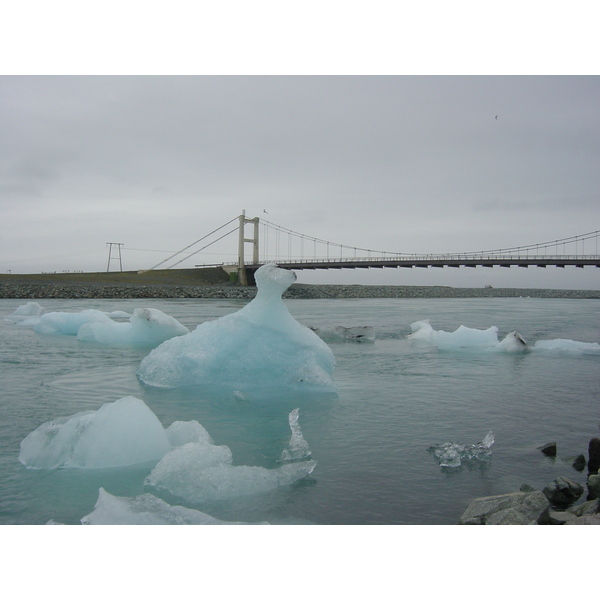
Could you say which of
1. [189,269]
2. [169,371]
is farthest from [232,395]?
[189,269]

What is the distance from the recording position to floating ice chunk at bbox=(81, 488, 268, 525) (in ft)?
7.00

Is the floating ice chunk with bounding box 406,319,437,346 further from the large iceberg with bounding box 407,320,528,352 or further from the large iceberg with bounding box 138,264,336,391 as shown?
the large iceberg with bounding box 138,264,336,391

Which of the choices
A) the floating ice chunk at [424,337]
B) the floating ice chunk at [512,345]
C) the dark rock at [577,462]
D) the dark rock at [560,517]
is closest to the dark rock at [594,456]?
the dark rock at [577,462]

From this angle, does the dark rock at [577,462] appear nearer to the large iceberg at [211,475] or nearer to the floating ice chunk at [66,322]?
the large iceberg at [211,475]

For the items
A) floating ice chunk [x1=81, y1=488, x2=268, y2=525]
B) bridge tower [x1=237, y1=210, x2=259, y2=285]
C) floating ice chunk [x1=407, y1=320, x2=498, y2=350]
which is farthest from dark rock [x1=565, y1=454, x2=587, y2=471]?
bridge tower [x1=237, y1=210, x2=259, y2=285]

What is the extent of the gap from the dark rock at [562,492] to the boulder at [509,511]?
34cm

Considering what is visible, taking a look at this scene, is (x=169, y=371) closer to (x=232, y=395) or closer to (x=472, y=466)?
(x=232, y=395)

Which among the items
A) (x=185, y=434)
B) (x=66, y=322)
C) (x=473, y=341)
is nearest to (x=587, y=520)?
(x=185, y=434)

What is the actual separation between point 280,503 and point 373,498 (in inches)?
17.9

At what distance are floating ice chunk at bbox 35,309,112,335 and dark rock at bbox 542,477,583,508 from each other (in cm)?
898

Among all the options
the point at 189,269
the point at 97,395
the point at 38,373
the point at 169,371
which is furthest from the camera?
the point at 189,269

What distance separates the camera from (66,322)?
32.7 feet

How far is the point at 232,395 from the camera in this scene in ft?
15.5

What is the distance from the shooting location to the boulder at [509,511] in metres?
2.09
